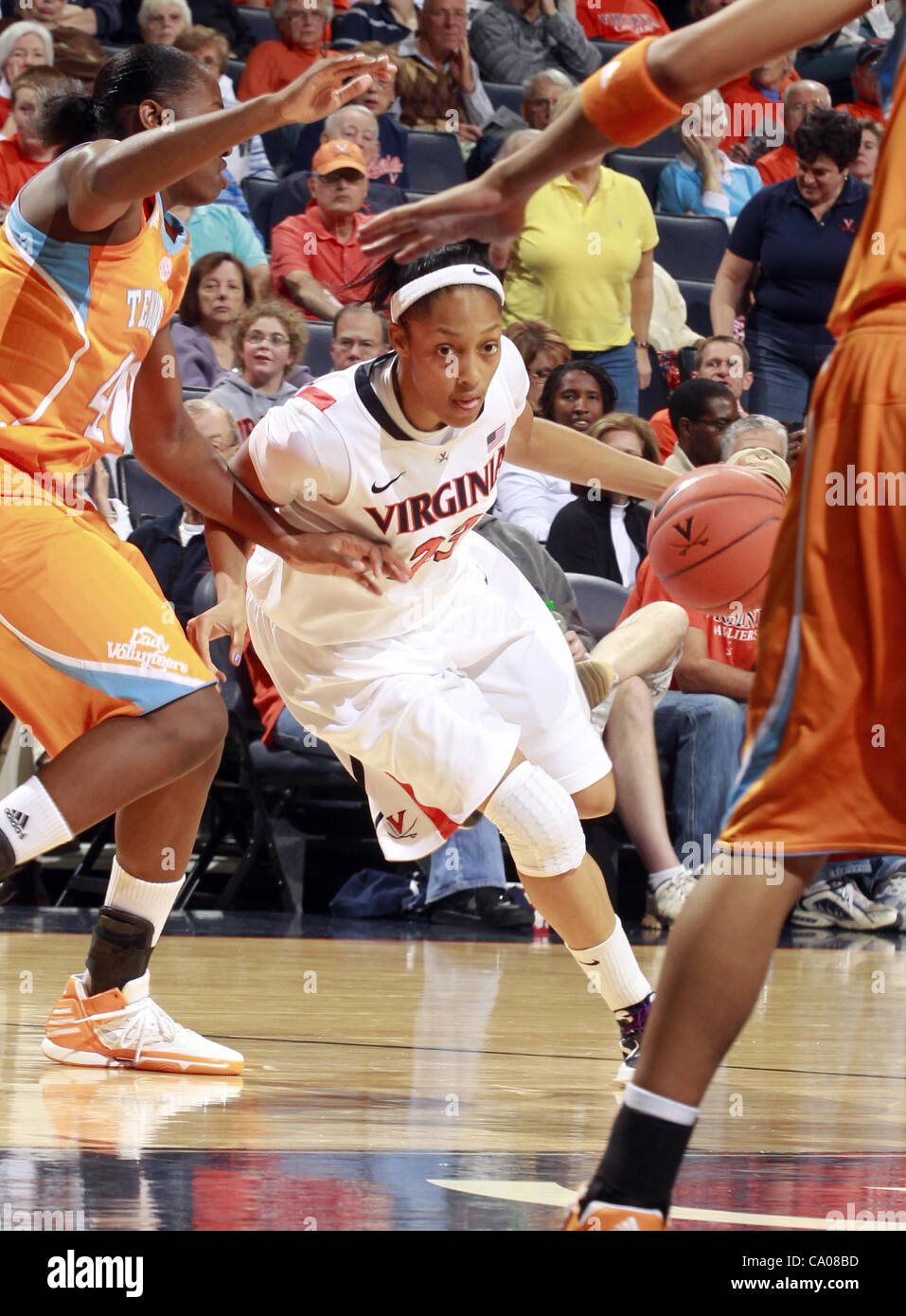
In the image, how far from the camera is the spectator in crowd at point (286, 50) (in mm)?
8953

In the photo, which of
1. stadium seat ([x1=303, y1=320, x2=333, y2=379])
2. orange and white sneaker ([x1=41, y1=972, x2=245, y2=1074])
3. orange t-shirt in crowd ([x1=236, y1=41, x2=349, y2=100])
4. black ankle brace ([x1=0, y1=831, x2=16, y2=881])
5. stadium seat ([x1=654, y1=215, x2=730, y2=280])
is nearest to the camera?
black ankle brace ([x1=0, y1=831, x2=16, y2=881])

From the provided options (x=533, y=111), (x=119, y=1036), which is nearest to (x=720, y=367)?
(x=533, y=111)

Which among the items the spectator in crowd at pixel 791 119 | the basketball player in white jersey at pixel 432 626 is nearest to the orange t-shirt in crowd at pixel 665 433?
the spectator in crowd at pixel 791 119

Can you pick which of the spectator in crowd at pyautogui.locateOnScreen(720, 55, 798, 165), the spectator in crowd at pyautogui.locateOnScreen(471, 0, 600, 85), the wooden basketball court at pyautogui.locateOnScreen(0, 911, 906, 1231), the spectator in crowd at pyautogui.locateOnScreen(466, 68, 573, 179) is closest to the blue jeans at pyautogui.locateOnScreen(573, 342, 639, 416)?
the spectator in crowd at pyautogui.locateOnScreen(466, 68, 573, 179)

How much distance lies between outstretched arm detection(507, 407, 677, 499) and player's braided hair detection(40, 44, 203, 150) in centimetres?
104

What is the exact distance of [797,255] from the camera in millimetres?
7902

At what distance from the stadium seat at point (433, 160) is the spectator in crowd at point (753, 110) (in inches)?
87.9

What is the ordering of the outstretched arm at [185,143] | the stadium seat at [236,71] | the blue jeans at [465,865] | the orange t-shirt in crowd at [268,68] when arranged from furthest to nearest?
the stadium seat at [236,71] < the orange t-shirt in crowd at [268,68] < the blue jeans at [465,865] < the outstretched arm at [185,143]

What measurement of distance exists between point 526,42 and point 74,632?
8499 millimetres

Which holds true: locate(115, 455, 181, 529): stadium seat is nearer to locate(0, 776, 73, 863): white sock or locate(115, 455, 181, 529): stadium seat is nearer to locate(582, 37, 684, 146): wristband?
locate(0, 776, 73, 863): white sock

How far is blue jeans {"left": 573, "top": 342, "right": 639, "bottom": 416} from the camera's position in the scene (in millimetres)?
8211

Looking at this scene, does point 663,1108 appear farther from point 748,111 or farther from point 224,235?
point 748,111

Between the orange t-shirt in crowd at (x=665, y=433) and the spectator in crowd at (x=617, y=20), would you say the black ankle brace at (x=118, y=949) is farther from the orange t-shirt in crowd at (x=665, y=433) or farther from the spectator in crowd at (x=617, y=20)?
the spectator in crowd at (x=617, y=20)

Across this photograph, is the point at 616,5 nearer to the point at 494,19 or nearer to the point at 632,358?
the point at 494,19
